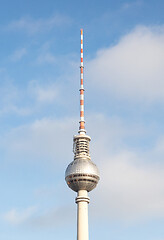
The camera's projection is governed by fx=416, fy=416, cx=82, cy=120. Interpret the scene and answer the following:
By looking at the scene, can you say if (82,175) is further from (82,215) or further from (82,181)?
(82,215)

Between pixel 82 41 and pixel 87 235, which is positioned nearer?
pixel 87 235

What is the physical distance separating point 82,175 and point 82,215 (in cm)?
1271

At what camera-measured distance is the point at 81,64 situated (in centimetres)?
15312

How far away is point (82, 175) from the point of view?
5335 inches

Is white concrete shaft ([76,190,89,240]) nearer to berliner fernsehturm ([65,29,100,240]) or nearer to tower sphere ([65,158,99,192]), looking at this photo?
berliner fernsehturm ([65,29,100,240])

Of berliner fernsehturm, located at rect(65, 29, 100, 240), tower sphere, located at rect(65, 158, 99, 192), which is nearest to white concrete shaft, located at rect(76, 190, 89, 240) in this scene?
berliner fernsehturm, located at rect(65, 29, 100, 240)

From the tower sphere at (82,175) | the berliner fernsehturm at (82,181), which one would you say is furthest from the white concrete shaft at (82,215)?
the tower sphere at (82,175)

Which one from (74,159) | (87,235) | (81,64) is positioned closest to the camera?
(87,235)

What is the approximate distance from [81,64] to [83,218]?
55740 mm

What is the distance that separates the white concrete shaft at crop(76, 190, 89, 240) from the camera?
130625mm

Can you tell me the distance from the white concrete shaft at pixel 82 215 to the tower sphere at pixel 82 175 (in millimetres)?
2463

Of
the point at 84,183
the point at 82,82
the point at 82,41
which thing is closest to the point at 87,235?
the point at 84,183

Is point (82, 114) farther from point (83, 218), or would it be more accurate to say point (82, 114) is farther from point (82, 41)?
point (83, 218)

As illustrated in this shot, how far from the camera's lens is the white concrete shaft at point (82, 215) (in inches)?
5143
